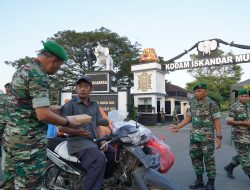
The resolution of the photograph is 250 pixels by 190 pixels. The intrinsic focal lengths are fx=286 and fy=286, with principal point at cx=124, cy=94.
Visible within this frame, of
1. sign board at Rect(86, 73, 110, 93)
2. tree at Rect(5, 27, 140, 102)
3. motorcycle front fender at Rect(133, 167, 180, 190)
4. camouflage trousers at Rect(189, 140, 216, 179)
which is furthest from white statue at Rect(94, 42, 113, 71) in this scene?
motorcycle front fender at Rect(133, 167, 180, 190)

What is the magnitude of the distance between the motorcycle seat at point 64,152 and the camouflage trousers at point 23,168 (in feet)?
2.25

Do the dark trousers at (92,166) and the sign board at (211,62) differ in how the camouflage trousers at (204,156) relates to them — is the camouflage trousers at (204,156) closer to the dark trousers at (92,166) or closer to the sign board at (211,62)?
the dark trousers at (92,166)

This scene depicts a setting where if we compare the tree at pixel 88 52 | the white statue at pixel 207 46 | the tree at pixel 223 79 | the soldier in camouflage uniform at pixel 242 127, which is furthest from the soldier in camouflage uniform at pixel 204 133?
the tree at pixel 223 79

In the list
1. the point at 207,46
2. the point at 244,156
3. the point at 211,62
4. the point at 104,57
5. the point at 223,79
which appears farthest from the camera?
the point at 223,79

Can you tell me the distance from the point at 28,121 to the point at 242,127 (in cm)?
400

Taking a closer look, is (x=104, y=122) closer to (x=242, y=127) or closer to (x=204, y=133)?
(x=204, y=133)

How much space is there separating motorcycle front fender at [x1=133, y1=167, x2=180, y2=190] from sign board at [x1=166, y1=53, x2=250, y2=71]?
1928cm

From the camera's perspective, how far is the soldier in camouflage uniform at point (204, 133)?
471 cm

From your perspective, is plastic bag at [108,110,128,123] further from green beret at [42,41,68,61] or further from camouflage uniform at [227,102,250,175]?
camouflage uniform at [227,102,250,175]

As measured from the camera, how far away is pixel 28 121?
8.50ft

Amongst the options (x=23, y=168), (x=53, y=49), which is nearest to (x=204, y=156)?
(x=23, y=168)

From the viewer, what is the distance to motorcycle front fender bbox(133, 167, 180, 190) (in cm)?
301

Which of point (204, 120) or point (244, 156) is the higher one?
point (204, 120)

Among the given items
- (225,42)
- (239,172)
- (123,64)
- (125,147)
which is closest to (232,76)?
(123,64)
